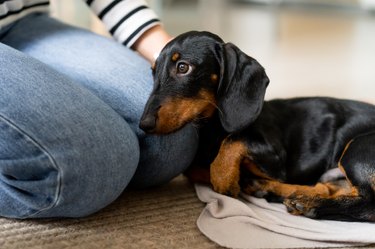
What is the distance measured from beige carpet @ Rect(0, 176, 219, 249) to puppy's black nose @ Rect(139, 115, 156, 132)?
24cm

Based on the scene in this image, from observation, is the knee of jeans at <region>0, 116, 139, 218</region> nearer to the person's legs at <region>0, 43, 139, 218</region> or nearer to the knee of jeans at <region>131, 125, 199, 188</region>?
the person's legs at <region>0, 43, 139, 218</region>

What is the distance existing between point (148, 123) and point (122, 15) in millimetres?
580

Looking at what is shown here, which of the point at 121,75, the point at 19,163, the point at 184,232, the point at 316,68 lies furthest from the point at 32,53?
the point at 316,68

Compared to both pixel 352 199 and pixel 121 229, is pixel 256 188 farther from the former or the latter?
pixel 121 229

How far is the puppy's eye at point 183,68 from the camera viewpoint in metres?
1.37

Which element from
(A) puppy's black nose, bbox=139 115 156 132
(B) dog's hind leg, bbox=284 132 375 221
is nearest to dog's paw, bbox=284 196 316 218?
(B) dog's hind leg, bbox=284 132 375 221

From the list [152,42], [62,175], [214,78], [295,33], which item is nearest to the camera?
[62,175]

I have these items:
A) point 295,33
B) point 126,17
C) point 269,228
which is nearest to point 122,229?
point 269,228

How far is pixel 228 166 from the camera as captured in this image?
4.66 feet

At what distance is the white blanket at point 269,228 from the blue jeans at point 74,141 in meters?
0.21

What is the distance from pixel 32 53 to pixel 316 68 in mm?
1999

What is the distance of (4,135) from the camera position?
1.12 metres

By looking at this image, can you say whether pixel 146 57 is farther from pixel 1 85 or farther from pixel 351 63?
pixel 351 63

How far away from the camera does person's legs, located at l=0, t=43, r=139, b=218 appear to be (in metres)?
1.12
